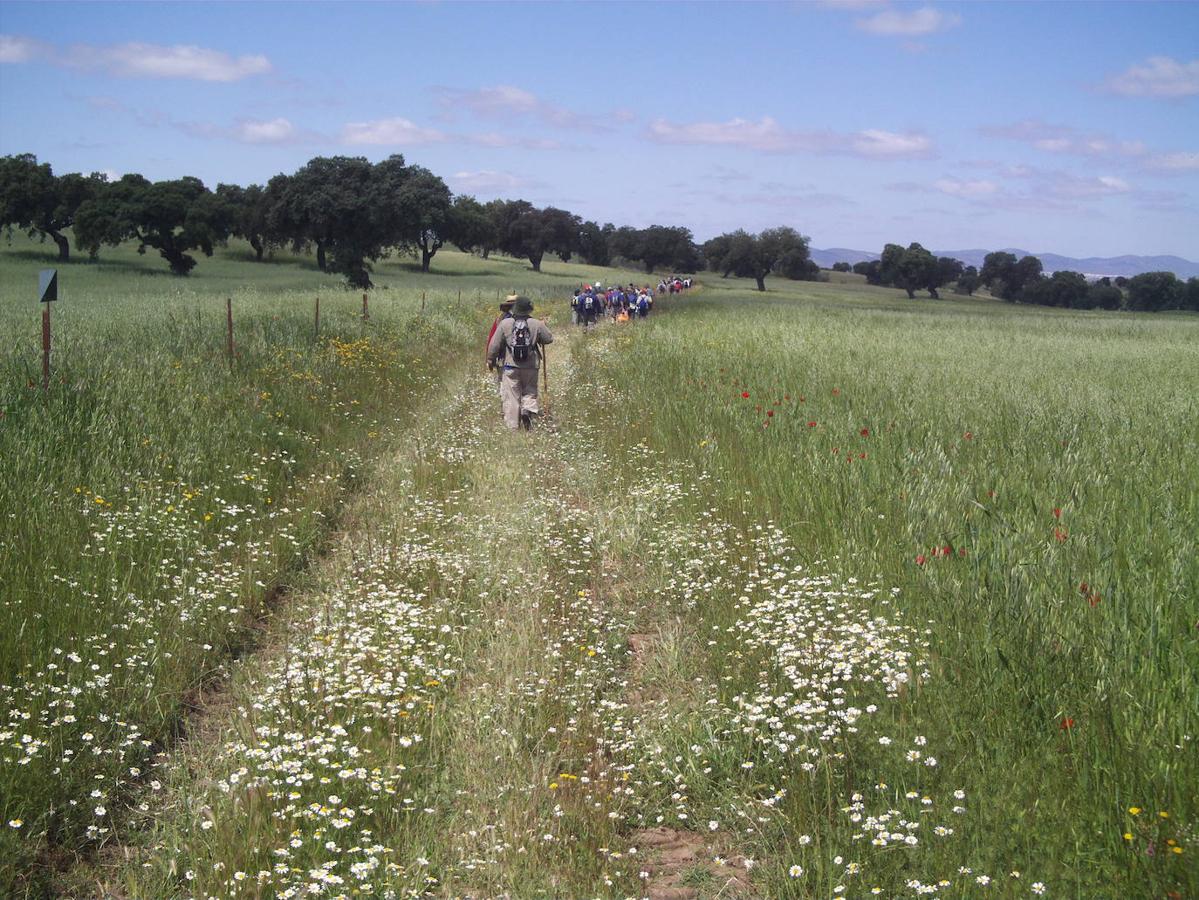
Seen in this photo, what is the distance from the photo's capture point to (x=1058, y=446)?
8867mm


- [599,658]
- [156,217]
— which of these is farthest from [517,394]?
[156,217]

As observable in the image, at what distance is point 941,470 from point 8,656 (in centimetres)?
630

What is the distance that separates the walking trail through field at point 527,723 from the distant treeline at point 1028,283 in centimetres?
12314

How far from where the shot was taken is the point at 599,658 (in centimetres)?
569

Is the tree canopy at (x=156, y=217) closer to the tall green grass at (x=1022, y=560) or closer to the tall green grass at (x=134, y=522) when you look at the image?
the tall green grass at (x=134, y=522)

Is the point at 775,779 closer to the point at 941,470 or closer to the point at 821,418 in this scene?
the point at 941,470

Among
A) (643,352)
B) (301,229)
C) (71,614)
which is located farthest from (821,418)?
(301,229)

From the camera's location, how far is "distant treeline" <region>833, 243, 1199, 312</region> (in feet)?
402

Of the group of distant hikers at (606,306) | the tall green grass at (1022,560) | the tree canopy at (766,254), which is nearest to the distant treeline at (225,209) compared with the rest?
the group of distant hikers at (606,306)

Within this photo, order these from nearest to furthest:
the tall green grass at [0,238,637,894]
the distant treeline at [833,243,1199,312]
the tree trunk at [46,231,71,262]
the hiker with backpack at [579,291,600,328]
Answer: the tall green grass at [0,238,637,894], the hiker with backpack at [579,291,600,328], the tree trunk at [46,231,71,262], the distant treeline at [833,243,1199,312]

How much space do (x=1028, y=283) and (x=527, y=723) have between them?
141945mm

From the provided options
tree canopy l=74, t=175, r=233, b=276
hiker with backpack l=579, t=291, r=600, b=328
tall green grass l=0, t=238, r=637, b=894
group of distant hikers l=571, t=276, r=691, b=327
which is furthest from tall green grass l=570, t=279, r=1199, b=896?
tree canopy l=74, t=175, r=233, b=276

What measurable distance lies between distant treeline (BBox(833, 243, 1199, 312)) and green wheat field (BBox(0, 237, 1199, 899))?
398 ft

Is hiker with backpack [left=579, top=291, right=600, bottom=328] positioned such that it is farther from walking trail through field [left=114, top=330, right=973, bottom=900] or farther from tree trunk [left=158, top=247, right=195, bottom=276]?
tree trunk [left=158, top=247, right=195, bottom=276]
